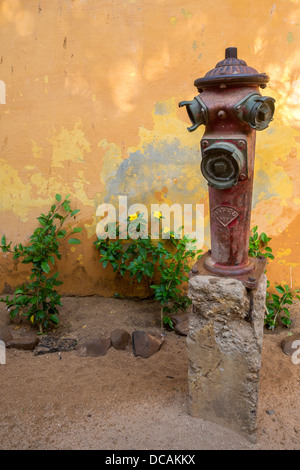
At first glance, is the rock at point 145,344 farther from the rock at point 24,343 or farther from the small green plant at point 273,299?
the small green plant at point 273,299

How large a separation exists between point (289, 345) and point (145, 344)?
44.5 inches

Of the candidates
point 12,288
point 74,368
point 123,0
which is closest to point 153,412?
point 74,368

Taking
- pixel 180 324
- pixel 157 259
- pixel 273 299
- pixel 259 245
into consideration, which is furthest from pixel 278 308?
pixel 157 259

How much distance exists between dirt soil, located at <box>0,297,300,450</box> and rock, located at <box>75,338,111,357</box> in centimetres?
5

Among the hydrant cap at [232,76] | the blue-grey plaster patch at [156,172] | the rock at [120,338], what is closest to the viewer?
the hydrant cap at [232,76]

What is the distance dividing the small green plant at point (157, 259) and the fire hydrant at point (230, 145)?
1164 millimetres

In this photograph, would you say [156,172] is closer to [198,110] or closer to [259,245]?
[259,245]

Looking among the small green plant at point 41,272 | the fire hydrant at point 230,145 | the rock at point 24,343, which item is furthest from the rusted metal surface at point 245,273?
the rock at point 24,343

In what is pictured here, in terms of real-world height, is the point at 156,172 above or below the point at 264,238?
above

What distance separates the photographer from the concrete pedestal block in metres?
2.26

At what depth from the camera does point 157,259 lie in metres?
3.69

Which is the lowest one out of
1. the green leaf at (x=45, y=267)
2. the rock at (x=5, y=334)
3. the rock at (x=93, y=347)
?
the rock at (x=93, y=347)

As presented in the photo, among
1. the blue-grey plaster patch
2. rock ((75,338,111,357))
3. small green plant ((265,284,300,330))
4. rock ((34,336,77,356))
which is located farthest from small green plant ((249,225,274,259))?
rock ((34,336,77,356))

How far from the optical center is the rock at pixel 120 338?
338 centimetres
